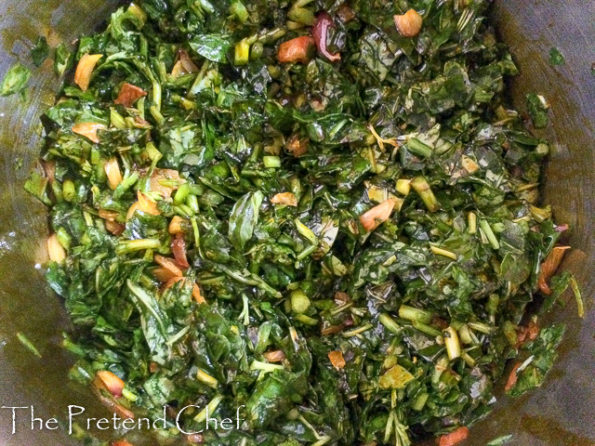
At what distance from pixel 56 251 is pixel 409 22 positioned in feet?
7.72

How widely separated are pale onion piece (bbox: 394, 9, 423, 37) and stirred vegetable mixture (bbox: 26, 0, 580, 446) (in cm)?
1

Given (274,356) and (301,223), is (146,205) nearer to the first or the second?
(301,223)

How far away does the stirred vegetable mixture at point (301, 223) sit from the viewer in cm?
330

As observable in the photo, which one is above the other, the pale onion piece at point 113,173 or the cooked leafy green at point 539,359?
the pale onion piece at point 113,173

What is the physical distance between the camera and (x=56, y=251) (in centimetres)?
345

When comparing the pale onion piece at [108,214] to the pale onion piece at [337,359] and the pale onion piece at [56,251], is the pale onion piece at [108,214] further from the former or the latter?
the pale onion piece at [337,359]

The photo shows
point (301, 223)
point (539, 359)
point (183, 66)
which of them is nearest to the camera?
point (539, 359)

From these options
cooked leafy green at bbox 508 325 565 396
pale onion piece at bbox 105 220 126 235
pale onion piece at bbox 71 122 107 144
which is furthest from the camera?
pale onion piece at bbox 105 220 126 235

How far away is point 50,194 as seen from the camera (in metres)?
3.51

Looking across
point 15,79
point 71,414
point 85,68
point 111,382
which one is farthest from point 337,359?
point 15,79

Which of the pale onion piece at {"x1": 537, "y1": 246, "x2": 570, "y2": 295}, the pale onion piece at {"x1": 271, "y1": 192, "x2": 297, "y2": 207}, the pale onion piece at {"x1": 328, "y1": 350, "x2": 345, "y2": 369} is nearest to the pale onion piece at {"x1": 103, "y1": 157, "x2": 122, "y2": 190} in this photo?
the pale onion piece at {"x1": 271, "y1": 192, "x2": 297, "y2": 207}

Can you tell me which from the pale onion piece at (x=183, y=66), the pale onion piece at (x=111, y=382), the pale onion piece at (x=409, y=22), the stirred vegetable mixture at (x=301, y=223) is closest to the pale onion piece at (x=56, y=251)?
the stirred vegetable mixture at (x=301, y=223)

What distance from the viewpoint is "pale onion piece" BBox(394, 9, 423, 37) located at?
3.26m

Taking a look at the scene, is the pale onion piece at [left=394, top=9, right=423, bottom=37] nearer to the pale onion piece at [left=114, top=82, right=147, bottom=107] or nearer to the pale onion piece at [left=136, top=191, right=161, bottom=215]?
the pale onion piece at [left=114, top=82, right=147, bottom=107]
